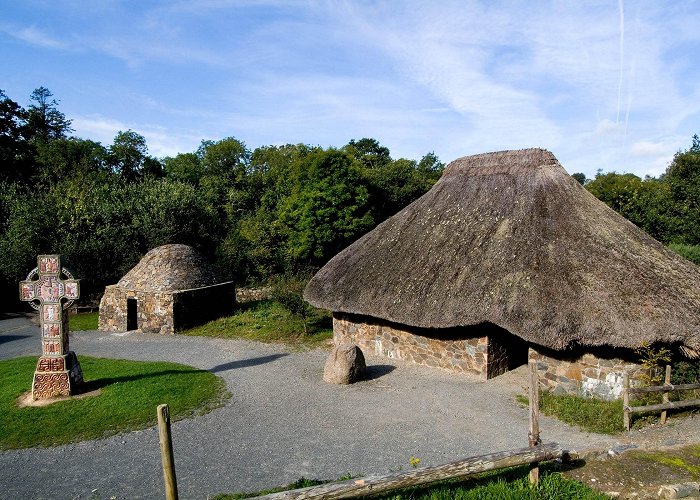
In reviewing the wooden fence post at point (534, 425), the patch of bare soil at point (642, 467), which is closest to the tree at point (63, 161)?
the wooden fence post at point (534, 425)

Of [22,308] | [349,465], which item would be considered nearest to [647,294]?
[349,465]

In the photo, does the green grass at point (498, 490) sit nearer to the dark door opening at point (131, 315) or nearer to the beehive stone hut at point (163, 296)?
the beehive stone hut at point (163, 296)

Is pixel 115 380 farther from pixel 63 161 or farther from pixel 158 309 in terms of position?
pixel 63 161

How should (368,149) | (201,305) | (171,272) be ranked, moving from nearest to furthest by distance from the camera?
(171,272) → (201,305) → (368,149)

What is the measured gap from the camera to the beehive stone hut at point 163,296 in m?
19.7

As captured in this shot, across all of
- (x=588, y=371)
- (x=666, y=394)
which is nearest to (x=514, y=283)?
(x=588, y=371)

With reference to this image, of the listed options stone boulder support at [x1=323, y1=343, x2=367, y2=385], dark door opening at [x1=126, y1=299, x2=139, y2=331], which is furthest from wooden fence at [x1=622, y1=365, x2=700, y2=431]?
dark door opening at [x1=126, y1=299, x2=139, y2=331]

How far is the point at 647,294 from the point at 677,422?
269 cm

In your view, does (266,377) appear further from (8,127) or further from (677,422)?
(8,127)

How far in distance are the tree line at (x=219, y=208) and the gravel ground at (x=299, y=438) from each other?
13018 mm

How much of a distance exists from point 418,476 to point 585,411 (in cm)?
572

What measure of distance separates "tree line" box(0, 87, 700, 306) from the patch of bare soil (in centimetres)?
1840

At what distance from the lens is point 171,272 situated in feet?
67.3

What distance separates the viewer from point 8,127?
122 feet
